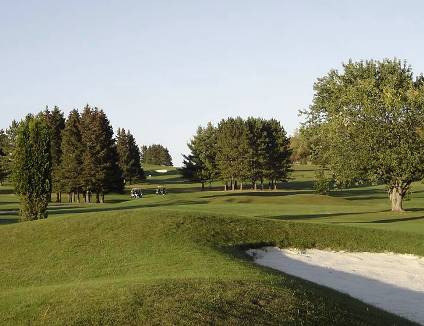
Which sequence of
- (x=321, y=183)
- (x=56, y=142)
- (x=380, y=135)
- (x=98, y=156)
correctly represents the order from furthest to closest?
(x=56, y=142)
(x=98, y=156)
(x=321, y=183)
(x=380, y=135)

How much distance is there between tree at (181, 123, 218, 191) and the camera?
344ft

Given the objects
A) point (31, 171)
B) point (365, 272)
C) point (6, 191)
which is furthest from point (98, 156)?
point (365, 272)

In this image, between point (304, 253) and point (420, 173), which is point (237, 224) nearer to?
point (304, 253)

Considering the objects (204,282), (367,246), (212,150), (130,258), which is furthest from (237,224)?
(212,150)

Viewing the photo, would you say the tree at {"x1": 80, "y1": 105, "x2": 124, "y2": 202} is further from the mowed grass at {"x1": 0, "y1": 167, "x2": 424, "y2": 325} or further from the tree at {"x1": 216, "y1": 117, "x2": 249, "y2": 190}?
the mowed grass at {"x1": 0, "y1": 167, "x2": 424, "y2": 325}

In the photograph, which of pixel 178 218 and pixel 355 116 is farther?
pixel 355 116

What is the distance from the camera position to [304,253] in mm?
22547

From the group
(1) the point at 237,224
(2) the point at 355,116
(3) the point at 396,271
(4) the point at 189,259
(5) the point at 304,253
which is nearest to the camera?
(4) the point at 189,259

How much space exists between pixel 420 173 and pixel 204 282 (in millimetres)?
37913

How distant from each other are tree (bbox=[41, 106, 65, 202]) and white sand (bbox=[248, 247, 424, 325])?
5903 cm

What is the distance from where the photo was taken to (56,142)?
8919 cm

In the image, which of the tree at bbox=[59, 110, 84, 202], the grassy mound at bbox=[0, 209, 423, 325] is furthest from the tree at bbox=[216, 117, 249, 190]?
the grassy mound at bbox=[0, 209, 423, 325]

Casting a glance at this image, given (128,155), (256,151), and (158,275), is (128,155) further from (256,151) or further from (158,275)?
(158,275)

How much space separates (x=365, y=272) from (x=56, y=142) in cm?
7682
